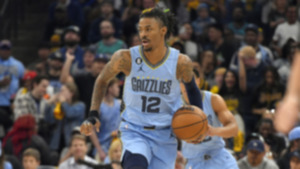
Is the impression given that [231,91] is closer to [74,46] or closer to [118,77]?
[118,77]

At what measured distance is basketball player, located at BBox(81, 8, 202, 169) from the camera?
5.51 m

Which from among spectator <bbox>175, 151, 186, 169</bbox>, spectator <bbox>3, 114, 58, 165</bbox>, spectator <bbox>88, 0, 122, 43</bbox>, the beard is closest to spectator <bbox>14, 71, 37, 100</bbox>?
the beard

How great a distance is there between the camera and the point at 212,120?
6.77m

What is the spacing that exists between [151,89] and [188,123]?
47 cm

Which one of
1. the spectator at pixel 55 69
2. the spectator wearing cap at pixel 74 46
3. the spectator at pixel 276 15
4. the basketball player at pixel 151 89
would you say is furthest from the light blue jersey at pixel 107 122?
the spectator at pixel 276 15

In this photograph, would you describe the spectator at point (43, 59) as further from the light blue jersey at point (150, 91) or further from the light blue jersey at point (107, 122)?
the light blue jersey at point (150, 91)

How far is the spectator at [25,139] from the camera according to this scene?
9.09 m

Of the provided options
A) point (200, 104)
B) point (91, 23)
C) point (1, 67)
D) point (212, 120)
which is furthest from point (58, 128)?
point (200, 104)

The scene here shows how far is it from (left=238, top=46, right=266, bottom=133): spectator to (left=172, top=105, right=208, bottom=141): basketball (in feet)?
15.5

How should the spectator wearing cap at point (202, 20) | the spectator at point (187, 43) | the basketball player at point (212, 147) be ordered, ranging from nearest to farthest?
the basketball player at point (212, 147)
the spectator at point (187, 43)
the spectator wearing cap at point (202, 20)

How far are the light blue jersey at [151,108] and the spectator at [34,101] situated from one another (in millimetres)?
4616

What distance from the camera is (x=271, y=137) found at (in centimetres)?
922

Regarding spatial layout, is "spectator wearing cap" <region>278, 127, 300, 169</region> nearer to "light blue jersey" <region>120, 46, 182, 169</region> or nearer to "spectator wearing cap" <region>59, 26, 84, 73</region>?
"light blue jersey" <region>120, 46, 182, 169</region>

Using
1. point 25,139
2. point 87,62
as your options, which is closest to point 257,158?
point 25,139
